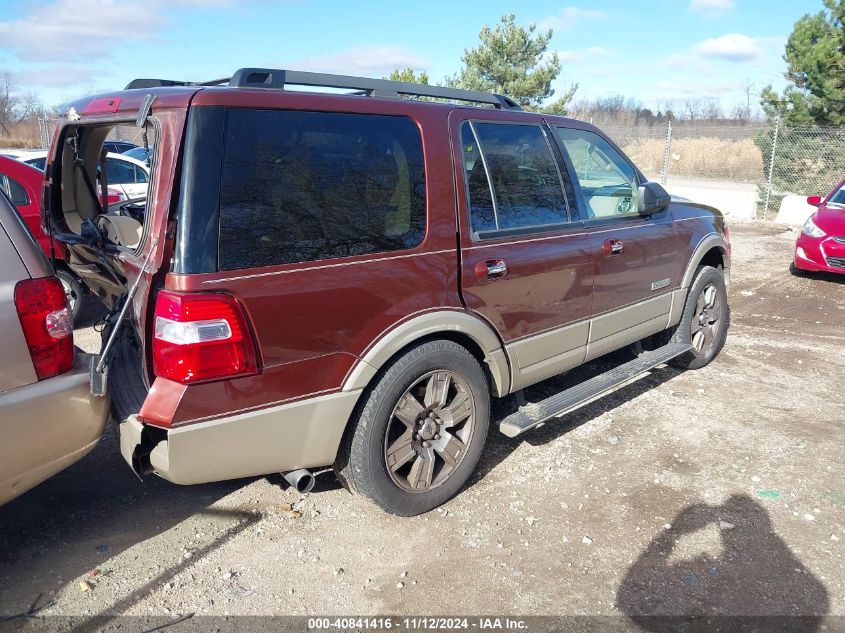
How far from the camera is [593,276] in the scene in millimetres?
4039

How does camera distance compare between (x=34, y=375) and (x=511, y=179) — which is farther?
(x=511, y=179)

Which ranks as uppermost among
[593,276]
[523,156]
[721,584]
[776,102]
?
[776,102]

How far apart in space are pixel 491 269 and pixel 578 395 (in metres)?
1.10

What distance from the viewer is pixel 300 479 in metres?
2.90

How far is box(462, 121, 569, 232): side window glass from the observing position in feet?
11.3

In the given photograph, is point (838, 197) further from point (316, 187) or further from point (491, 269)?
point (316, 187)

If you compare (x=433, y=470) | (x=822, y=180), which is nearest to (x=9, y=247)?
(x=433, y=470)

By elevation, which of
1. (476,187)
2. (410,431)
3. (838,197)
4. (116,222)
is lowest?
(410,431)

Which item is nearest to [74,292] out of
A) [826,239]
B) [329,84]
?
[329,84]

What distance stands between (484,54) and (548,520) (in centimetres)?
2335

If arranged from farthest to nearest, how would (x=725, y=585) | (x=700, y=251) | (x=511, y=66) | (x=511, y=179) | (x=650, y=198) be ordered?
1. (x=511, y=66)
2. (x=700, y=251)
3. (x=650, y=198)
4. (x=511, y=179)
5. (x=725, y=585)

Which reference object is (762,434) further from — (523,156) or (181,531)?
(181,531)

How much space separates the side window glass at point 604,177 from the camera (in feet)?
14.0

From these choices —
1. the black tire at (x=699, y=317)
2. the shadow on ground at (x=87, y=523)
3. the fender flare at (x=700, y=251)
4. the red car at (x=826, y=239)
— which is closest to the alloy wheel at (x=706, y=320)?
the black tire at (x=699, y=317)
